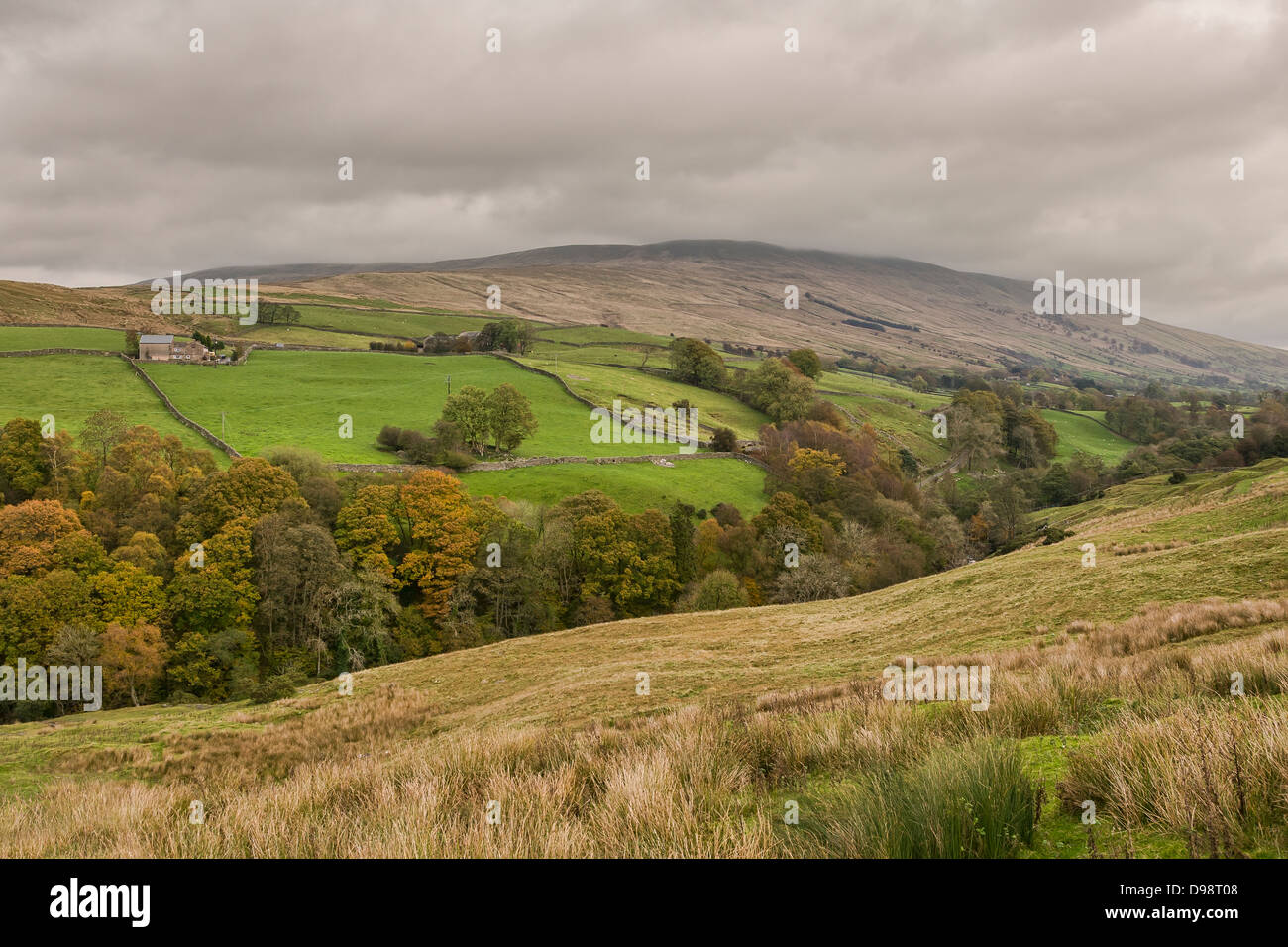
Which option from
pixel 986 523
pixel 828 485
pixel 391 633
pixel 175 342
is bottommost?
pixel 391 633

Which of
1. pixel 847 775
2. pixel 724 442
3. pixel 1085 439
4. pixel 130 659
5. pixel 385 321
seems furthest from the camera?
pixel 385 321

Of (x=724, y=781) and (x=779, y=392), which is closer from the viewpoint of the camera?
(x=724, y=781)

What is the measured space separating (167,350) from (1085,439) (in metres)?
156

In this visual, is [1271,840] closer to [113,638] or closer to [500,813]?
[500,813]

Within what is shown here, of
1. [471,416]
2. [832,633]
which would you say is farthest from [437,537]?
[832,633]

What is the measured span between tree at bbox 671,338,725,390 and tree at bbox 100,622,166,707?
8963 cm

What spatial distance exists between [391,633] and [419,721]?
93.5ft

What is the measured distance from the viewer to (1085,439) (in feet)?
397

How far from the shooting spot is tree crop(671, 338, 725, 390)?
381 feet

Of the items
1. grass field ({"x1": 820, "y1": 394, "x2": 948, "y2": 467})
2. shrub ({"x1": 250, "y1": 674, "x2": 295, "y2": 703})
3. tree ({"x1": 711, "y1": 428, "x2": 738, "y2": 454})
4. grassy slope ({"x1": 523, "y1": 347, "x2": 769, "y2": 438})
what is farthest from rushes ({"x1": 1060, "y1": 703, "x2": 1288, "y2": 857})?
grass field ({"x1": 820, "y1": 394, "x2": 948, "y2": 467})

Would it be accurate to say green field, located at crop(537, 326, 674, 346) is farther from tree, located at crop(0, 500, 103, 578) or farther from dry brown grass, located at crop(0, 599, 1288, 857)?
dry brown grass, located at crop(0, 599, 1288, 857)

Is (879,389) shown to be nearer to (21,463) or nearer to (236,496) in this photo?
(236,496)
